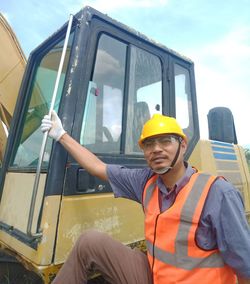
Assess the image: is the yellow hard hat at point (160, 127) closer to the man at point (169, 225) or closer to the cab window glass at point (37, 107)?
the man at point (169, 225)

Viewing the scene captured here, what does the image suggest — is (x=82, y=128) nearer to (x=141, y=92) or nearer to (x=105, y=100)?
(x=105, y=100)

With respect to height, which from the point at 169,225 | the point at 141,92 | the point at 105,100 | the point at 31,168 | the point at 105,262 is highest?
the point at 141,92

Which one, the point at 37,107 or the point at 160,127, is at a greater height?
the point at 37,107

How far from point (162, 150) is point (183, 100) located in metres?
1.27

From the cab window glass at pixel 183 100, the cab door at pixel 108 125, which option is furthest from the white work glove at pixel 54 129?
the cab window glass at pixel 183 100

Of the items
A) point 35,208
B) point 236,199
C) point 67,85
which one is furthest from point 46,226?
point 236,199

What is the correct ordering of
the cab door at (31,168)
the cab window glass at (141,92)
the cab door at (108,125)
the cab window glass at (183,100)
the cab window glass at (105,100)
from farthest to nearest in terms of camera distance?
the cab window glass at (183,100)
the cab window glass at (141,92)
the cab window glass at (105,100)
the cab door at (108,125)
the cab door at (31,168)

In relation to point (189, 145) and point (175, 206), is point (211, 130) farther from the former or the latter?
point (175, 206)

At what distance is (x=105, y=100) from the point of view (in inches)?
93.3

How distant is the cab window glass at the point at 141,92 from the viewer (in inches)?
97.0

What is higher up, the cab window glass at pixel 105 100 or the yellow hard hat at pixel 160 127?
the cab window glass at pixel 105 100

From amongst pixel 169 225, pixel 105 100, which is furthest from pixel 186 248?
pixel 105 100

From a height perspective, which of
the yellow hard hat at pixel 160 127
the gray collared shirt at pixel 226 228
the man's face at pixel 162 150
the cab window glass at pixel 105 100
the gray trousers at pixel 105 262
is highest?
the cab window glass at pixel 105 100

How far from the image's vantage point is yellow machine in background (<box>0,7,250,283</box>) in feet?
6.45
